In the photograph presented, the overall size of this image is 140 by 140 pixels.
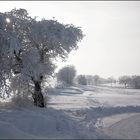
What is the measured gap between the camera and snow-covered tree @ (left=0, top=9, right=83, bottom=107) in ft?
108

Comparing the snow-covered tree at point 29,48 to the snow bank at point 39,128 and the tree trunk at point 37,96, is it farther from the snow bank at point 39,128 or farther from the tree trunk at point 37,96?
the snow bank at point 39,128

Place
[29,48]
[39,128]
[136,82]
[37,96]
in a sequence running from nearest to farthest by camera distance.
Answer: [39,128] → [29,48] → [37,96] → [136,82]

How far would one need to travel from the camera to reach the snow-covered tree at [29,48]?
33.1 meters

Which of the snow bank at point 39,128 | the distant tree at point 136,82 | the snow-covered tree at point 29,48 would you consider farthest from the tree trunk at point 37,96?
the distant tree at point 136,82

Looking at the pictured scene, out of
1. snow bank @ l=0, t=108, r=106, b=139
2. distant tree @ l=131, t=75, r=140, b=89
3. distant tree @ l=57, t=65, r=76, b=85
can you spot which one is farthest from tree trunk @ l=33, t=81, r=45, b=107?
distant tree @ l=57, t=65, r=76, b=85

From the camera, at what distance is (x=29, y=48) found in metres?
35.3

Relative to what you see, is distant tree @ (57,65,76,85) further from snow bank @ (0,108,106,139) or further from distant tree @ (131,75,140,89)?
snow bank @ (0,108,106,139)

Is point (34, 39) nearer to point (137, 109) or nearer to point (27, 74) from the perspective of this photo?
point (27, 74)

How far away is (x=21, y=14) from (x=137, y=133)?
61.8 ft

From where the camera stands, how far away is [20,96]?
120ft

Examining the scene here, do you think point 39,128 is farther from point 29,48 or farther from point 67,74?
point 67,74

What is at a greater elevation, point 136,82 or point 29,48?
point 29,48

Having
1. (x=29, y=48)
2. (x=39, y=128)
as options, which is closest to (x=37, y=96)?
(x=29, y=48)

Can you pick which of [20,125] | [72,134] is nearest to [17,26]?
[20,125]
